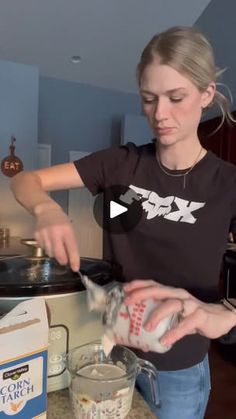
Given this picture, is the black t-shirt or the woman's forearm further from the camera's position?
the black t-shirt

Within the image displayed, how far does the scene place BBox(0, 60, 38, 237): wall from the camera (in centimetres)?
346

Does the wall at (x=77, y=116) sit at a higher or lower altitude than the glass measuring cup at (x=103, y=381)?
higher

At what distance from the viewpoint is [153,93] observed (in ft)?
2.00

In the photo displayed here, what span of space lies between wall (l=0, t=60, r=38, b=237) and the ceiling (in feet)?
0.49

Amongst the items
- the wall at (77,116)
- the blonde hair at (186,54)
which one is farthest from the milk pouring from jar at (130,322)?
the wall at (77,116)

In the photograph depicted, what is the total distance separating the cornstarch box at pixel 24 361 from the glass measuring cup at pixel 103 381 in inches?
2.1

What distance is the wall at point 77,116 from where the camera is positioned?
159 inches

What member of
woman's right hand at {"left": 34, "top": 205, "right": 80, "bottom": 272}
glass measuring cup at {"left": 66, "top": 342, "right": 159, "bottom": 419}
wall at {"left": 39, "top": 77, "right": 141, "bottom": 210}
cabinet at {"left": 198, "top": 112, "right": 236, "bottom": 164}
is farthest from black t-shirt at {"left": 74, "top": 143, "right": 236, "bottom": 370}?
wall at {"left": 39, "top": 77, "right": 141, "bottom": 210}

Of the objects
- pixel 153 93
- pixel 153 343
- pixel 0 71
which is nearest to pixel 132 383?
pixel 153 343

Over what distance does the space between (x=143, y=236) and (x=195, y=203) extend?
0.11 metres

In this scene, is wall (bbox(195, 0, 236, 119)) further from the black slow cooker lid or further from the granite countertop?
the granite countertop

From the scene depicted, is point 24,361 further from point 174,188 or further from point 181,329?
point 174,188
